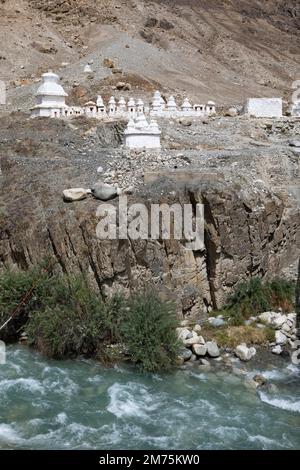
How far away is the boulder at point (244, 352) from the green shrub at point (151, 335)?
170cm

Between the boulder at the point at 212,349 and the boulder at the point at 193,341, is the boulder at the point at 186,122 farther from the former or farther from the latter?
the boulder at the point at 212,349

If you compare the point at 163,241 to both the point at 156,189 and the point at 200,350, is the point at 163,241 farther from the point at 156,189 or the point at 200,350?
the point at 200,350

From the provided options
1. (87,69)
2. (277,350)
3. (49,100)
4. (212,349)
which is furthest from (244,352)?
(87,69)

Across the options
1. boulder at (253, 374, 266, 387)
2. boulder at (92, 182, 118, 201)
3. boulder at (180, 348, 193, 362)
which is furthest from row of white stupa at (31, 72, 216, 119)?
boulder at (253, 374, 266, 387)

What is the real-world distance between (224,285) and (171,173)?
3793 millimetres

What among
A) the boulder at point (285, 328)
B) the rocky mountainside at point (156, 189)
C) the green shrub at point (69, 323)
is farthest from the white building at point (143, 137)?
the boulder at point (285, 328)

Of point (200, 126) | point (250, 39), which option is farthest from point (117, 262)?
point (250, 39)

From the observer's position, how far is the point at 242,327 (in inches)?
637

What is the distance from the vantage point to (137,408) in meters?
12.8

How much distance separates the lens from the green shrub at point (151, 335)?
14312 mm

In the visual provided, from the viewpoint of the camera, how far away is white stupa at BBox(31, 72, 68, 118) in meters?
26.1

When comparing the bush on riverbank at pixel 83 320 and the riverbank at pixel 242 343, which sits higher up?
the bush on riverbank at pixel 83 320
